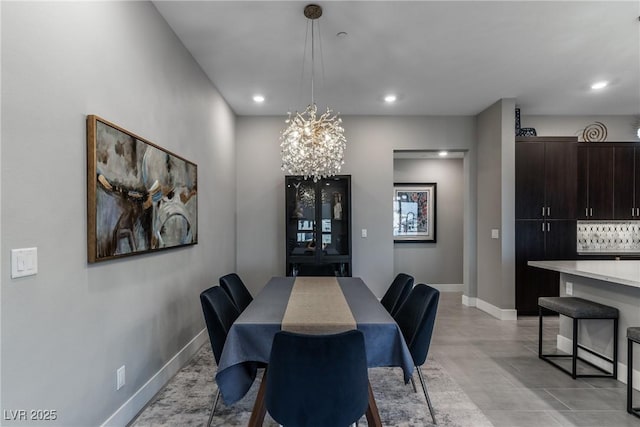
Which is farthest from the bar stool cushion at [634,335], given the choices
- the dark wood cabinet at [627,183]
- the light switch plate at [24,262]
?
the light switch plate at [24,262]

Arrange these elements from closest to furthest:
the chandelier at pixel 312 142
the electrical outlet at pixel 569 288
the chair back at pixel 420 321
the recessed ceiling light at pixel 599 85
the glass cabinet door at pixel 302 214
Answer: the chair back at pixel 420 321 < the chandelier at pixel 312 142 < the electrical outlet at pixel 569 288 < the recessed ceiling light at pixel 599 85 < the glass cabinet door at pixel 302 214

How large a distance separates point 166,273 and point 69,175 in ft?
3.95

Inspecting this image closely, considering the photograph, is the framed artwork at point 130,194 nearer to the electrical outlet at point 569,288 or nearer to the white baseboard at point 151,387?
the white baseboard at point 151,387

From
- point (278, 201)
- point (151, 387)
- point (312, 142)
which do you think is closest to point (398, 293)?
point (312, 142)

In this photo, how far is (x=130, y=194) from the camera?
2.02 m

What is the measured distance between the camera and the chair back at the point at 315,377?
1366 mm

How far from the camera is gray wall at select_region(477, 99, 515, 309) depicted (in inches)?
170

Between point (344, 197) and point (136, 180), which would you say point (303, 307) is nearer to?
point (136, 180)

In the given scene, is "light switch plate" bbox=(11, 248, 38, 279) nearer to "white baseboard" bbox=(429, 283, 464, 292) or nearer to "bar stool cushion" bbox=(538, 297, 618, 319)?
"bar stool cushion" bbox=(538, 297, 618, 319)

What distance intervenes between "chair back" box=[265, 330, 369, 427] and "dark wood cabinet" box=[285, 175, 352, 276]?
316 centimetres

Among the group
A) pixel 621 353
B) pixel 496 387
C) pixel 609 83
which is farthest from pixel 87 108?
pixel 609 83

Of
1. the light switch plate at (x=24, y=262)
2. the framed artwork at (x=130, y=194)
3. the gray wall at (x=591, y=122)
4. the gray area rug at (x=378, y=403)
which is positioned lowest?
the gray area rug at (x=378, y=403)

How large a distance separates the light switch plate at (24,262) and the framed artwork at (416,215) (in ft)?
17.6

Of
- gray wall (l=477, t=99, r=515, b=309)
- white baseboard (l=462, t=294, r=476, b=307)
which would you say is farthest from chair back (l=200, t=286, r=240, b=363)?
white baseboard (l=462, t=294, r=476, b=307)
